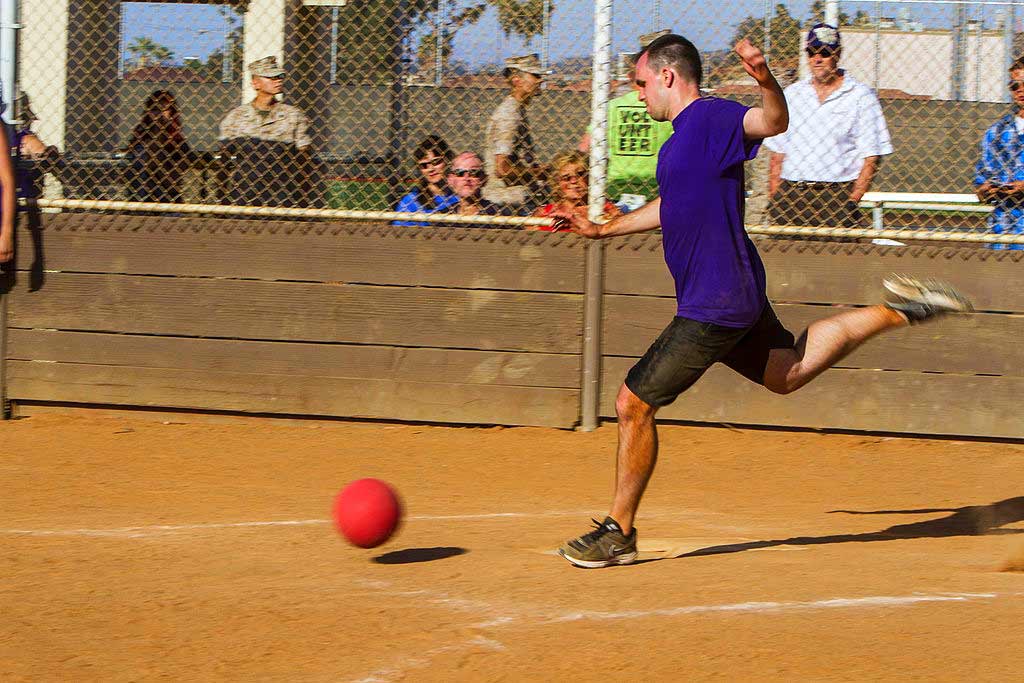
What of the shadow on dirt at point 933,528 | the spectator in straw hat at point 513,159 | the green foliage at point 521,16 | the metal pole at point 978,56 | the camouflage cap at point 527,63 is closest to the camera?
the shadow on dirt at point 933,528

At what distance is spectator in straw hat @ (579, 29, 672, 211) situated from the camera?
8070 mm

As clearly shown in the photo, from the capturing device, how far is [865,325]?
212 inches

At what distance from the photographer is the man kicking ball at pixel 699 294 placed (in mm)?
5066

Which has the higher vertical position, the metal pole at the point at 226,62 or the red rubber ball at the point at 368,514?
the metal pole at the point at 226,62

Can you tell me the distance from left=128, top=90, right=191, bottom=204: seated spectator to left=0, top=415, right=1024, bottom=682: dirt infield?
1552mm

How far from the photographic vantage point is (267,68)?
845 cm

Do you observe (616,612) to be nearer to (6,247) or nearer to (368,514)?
(368,514)

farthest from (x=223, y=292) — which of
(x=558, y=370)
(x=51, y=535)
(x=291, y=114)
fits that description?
(x=51, y=535)

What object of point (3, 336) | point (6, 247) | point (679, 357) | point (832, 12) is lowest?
point (3, 336)

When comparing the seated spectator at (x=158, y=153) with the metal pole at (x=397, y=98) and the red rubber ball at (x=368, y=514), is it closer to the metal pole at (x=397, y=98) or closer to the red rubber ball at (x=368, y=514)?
the metal pole at (x=397, y=98)

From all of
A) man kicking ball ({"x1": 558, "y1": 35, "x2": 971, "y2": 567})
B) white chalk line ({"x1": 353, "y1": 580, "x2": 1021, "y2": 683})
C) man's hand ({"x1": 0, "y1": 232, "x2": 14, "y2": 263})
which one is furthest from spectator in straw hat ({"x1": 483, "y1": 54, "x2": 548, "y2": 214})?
white chalk line ({"x1": 353, "y1": 580, "x2": 1021, "y2": 683})

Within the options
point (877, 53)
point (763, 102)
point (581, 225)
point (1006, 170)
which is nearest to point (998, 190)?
point (1006, 170)

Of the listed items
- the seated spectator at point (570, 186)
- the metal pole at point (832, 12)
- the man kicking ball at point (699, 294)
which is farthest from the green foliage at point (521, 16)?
the man kicking ball at point (699, 294)

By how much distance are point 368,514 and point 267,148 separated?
13.1 ft
